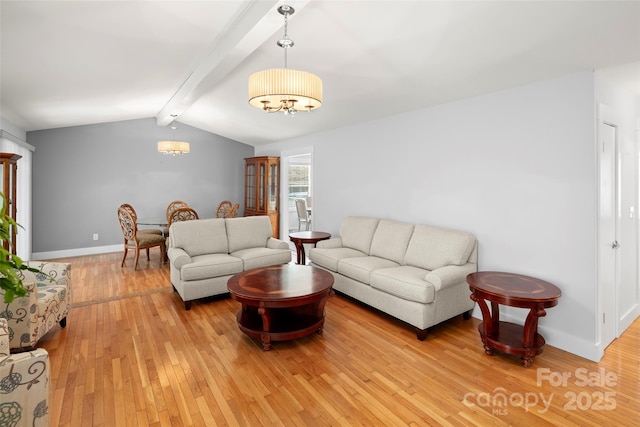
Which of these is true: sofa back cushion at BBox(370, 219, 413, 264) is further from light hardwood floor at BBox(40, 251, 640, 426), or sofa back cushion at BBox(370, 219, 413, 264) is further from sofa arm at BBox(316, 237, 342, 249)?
light hardwood floor at BBox(40, 251, 640, 426)

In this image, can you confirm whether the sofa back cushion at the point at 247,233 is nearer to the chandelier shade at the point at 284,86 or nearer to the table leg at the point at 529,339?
the chandelier shade at the point at 284,86

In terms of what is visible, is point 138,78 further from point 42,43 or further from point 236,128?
point 236,128

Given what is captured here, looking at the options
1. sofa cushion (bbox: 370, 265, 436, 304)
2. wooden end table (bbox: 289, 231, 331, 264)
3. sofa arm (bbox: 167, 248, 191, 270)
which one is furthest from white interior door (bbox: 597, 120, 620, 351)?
sofa arm (bbox: 167, 248, 191, 270)

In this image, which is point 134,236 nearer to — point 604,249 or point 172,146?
point 172,146

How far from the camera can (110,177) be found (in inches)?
261

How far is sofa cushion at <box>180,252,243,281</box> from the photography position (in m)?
3.67

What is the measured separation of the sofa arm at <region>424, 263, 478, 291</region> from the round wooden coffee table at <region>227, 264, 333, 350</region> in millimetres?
915

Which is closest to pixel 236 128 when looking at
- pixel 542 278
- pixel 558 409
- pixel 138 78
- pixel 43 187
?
pixel 138 78

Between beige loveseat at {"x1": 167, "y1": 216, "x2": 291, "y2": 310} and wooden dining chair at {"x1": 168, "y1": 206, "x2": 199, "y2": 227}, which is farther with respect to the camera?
wooden dining chair at {"x1": 168, "y1": 206, "x2": 199, "y2": 227}

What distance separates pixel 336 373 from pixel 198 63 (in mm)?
3491

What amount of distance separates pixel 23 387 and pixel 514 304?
2.87 m

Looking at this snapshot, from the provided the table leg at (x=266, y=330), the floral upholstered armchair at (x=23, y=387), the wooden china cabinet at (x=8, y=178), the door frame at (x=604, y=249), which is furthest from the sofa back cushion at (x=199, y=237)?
the door frame at (x=604, y=249)

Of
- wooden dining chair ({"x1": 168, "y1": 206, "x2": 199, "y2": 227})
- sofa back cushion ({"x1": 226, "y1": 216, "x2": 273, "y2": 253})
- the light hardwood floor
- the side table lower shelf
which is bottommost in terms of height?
the light hardwood floor

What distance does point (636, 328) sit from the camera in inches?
124
